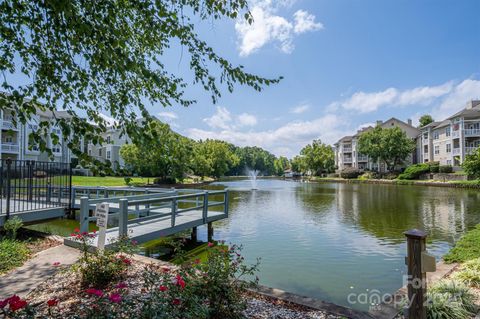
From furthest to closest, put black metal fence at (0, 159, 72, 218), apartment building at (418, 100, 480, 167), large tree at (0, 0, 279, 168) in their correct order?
apartment building at (418, 100, 480, 167), black metal fence at (0, 159, 72, 218), large tree at (0, 0, 279, 168)

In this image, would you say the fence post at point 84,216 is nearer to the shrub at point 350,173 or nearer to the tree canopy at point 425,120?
the shrub at point 350,173

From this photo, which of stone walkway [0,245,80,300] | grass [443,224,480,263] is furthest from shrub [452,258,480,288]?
stone walkway [0,245,80,300]

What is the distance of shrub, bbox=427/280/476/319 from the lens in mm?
3693

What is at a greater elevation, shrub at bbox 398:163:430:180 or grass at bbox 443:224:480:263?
shrub at bbox 398:163:430:180

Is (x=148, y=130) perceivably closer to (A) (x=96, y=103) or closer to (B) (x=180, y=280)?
(B) (x=180, y=280)

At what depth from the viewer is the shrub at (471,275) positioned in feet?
15.8

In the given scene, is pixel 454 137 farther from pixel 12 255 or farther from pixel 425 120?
pixel 12 255

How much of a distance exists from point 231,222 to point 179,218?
3618 mm

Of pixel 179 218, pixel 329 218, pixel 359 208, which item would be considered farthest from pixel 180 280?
pixel 359 208

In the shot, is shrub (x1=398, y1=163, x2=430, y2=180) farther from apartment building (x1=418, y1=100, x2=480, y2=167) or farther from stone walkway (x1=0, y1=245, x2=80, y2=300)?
stone walkway (x1=0, y1=245, x2=80, y2=300)

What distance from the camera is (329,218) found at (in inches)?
544

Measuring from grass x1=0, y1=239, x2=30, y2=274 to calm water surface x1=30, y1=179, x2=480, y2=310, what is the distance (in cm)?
334

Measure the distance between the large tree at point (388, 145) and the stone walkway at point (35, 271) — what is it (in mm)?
51782

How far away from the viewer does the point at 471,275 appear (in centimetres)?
496
